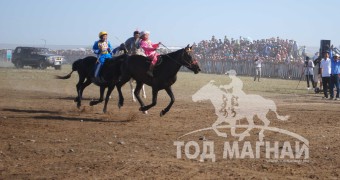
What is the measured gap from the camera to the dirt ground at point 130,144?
7793mm

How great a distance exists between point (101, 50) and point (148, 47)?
6.10ft

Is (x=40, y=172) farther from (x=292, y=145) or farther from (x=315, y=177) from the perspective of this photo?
(x=292, y=145)

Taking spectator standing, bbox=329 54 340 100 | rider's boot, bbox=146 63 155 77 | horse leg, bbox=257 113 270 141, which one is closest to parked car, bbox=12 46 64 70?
spectator standing, bbox=329 54 340 100

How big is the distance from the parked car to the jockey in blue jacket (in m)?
32.4

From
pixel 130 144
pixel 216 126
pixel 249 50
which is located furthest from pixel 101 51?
pixel 249 50

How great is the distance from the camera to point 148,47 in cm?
1488

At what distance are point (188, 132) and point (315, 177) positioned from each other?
4.37m

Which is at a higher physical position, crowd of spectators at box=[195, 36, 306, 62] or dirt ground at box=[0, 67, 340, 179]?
crowd of spectators at box=[195, 36, 306, 62]

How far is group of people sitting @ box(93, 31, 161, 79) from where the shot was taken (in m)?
14.7

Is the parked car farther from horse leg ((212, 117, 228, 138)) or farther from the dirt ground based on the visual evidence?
horse leg ((212, 117, 228, 138))

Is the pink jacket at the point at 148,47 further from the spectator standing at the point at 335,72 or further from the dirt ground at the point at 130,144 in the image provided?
the spectator standing at the point at 335,72

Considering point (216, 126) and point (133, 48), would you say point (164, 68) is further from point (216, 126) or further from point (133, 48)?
point (133, 48)

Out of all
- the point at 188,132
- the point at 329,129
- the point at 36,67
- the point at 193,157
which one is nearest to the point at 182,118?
the point at 188,132

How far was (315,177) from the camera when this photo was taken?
7.62 m
